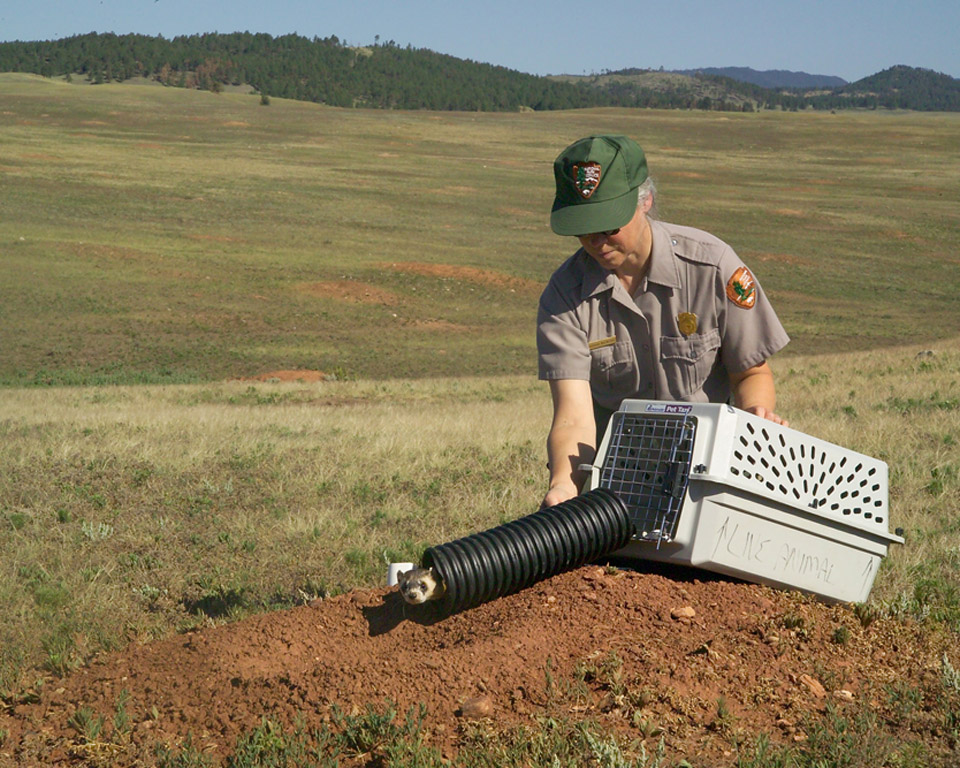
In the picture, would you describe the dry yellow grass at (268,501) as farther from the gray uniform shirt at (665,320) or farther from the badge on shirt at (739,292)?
the badge on shirt at (739,292)

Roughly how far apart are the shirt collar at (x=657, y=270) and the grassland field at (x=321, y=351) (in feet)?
4.71

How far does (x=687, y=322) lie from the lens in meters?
3.97

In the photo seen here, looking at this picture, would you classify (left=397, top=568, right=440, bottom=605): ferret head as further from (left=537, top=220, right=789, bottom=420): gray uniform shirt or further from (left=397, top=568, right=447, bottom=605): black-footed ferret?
(left=537, top=220, right=789, bottom=420): gray uniform shirt

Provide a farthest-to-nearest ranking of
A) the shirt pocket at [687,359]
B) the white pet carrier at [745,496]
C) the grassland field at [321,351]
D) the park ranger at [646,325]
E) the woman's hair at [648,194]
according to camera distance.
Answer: the grassland field at [321,351]
the shirt pocket at [687,359]
the park ranger at [646,325]
the woman's hair at [648,194]
the white pet carrier at [745,496]

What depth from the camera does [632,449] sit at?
144 inches

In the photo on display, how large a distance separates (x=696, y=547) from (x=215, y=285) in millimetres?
25415

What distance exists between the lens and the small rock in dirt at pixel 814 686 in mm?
3119

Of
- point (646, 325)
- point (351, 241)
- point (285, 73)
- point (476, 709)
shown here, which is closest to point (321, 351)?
point (351, 241)

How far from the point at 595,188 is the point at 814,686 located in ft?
5.67

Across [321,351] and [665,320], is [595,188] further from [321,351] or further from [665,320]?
[321,351]

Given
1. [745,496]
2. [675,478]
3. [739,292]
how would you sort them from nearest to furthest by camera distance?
1. [745,496]
2. [675,478]
3. [739,292]

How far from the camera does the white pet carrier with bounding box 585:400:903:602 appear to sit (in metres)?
3.27

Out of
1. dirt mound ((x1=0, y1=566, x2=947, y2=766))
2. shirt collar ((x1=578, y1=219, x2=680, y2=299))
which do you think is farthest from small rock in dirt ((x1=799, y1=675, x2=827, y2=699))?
shirt collar ((x1=578, y1=219, x2=680, y2=299))

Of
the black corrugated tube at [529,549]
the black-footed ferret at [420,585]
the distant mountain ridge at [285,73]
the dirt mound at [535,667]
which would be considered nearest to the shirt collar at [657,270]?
the black corrugated tube at [529,549]
